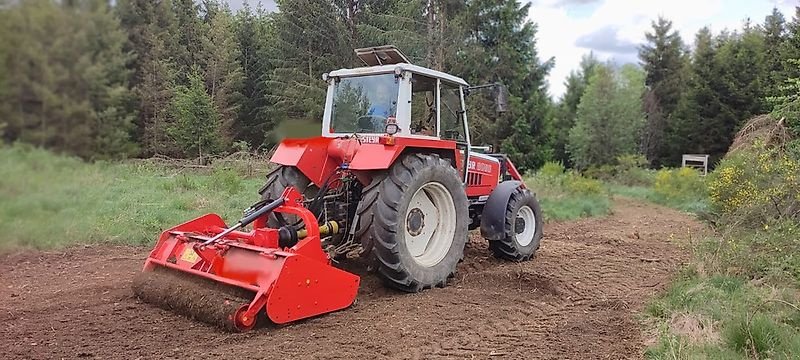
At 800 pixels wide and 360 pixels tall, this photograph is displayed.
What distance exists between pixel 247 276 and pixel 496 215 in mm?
3477

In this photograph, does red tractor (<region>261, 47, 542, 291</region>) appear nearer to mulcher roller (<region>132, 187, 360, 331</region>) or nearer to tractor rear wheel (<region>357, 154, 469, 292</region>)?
tractor rear wheel (<region>357, 154, 469, 292</region>)

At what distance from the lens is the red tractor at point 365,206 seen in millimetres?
4816

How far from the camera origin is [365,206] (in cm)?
546

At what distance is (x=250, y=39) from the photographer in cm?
468

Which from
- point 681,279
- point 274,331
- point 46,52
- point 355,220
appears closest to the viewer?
point 46,52

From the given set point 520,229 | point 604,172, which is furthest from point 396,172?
point 604,172

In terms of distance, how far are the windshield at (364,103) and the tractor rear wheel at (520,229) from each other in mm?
2046

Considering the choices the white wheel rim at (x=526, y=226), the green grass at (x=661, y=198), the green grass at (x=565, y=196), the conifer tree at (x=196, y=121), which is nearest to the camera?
the conifer tree at (x=196, y=121)

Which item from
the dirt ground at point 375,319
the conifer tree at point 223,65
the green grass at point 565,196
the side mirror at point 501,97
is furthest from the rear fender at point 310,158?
the green grass at point 565,196

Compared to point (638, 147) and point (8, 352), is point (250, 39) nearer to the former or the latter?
point (8, 352)

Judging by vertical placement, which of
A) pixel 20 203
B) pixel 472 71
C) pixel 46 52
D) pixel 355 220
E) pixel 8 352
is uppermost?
pixel 472 71

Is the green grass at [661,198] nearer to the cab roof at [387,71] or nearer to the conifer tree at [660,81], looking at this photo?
the cab roof at [387,71]

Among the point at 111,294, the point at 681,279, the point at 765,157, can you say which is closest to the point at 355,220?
the point at 111,294

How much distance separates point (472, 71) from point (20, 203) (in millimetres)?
19453
